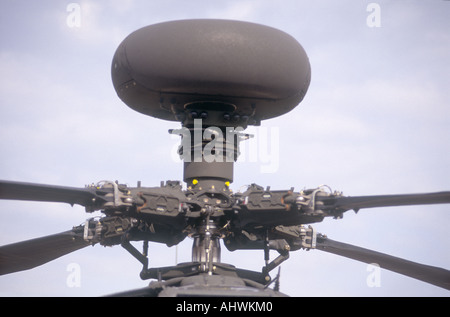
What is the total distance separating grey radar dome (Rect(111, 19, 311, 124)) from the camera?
975cm

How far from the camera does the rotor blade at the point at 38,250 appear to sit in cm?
1163

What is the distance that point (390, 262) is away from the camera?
12.2 m

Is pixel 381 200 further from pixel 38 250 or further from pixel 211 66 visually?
pixel 38 250

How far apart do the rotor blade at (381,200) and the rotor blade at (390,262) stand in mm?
2878

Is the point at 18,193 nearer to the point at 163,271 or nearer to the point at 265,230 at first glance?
the point at 163,271

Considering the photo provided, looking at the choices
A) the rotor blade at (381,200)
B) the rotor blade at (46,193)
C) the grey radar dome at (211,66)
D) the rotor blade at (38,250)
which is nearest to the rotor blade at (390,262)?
the rotor blade at (381,200)

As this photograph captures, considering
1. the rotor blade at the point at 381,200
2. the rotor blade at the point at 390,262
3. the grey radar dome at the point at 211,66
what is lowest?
the rotor blade at the point at 390,262

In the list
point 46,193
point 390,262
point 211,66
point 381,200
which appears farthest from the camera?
point 390,262

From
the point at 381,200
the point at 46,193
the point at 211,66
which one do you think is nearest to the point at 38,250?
the point at 46,193

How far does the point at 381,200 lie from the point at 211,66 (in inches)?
121

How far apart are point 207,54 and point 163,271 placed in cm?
364

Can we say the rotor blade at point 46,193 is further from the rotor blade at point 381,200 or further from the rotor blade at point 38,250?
the rotor blade at point 381,200

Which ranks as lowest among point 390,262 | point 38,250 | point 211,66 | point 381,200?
point 390,262

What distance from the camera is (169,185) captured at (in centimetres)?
1045
